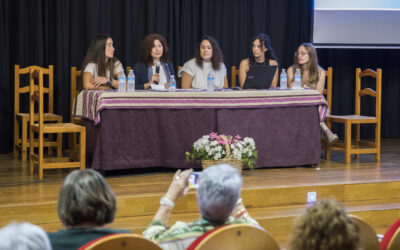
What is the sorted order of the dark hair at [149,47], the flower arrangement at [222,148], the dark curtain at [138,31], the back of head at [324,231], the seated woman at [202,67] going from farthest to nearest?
the dark curtain at [138,31], the seated woman at [202,67], the dark hair at [149,47], the flower arrangement at [222,148], the back of head at [324,231]

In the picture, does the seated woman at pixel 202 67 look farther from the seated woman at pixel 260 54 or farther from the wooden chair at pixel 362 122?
the wooden chair at pixel 362 122

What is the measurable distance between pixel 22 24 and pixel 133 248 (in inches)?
191

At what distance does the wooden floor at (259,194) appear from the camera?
3973 millimetres

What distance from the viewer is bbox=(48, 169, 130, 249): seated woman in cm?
201

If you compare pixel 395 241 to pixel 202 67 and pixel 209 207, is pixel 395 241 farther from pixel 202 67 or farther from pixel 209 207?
pixel 202 67

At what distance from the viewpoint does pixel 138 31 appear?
6.76 meters

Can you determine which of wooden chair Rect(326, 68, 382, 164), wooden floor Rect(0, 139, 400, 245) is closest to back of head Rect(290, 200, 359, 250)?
wooden floor Rect(0, 139, 400, 245)

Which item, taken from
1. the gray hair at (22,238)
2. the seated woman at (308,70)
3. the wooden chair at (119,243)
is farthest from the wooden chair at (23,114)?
the gray hair at (22,238)

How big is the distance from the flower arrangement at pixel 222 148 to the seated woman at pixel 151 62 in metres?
0.97

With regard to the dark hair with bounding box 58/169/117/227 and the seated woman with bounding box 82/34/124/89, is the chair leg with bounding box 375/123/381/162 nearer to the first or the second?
the seated woman with bounding box 82/34/124/89

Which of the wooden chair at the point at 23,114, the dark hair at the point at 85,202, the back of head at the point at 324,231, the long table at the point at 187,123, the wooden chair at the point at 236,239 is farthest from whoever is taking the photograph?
the wooden chair at the point at 23,114

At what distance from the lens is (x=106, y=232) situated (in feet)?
6.66

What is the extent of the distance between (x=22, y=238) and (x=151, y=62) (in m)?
4.26

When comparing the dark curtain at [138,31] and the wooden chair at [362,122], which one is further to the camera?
the dark curtain at [138,31]
